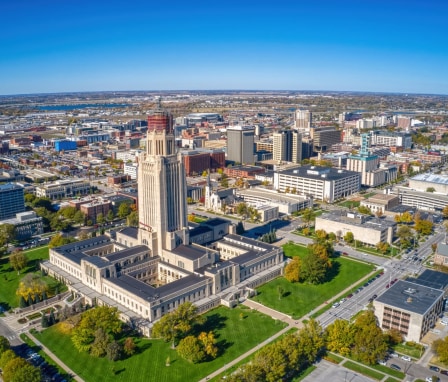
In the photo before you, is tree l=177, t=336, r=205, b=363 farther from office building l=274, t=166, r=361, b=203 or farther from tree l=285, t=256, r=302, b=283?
office building l=274, t=166, r=361, b=203

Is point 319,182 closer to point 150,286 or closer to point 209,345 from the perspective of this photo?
point 150,286

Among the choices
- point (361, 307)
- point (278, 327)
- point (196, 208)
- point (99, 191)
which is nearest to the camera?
point (278, 327)

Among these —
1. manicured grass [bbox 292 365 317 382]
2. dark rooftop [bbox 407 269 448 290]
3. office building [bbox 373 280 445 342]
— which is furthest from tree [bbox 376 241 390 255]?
manicured grass [bbox 292 365 317 382]

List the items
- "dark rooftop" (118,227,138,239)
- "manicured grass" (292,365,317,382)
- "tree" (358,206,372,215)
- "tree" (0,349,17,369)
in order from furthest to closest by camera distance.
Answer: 1. "tree" (358,206,372,215)
2. "dark rooftop" (118,227,138,239)
3. "manicured grass" (292,365,317,382)
4. "tree" (0,349,17,369)

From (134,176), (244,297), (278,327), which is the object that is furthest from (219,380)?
(134,176)

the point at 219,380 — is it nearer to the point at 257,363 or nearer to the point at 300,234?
the point at 257,363

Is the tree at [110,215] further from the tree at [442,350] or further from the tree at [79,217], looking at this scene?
the tree at [442,350]
